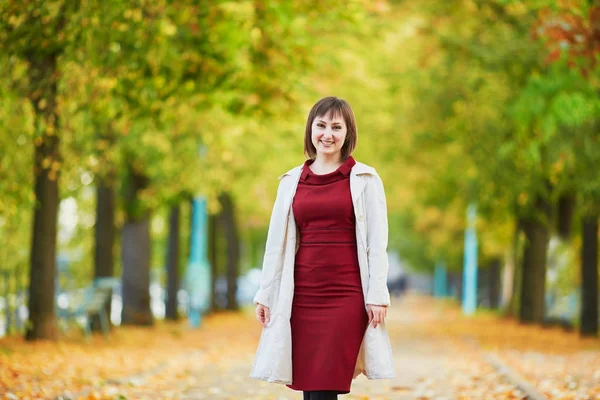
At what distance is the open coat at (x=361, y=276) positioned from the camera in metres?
6.08

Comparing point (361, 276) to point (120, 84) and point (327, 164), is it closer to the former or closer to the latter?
point (327, 164)

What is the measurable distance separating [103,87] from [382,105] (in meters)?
17.2

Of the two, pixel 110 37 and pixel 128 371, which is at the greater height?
pixel 110 37

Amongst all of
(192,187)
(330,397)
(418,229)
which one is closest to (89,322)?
(192,187)

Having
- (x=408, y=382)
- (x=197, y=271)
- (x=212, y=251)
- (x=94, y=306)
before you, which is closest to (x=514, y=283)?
(x=212, y=251)

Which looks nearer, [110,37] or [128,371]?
[110,37]

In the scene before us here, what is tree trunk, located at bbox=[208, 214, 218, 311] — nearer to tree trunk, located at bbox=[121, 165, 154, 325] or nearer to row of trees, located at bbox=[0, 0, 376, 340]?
tree trunk, located at bbox=[121, 165, 154, 325]

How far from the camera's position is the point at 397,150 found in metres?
29.3

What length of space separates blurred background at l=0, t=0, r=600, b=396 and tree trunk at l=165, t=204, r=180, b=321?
0.22 feet

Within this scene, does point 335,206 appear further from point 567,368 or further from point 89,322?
point 89,322

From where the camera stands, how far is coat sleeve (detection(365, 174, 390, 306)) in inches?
239

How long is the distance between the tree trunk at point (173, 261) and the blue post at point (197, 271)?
7.62 feet

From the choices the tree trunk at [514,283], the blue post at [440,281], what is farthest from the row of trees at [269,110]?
the blue post at [440,281]

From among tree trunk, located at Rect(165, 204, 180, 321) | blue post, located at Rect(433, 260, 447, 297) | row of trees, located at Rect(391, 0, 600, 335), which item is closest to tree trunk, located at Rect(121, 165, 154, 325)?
tree trunk, located at Rect(165, 204, 180, 321)
